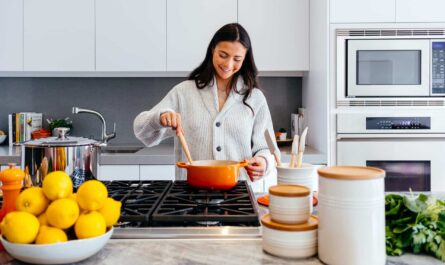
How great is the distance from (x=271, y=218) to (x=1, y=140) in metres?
2.74

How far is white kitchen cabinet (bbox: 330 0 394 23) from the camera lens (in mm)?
2410

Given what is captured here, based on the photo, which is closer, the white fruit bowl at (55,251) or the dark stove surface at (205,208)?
the white fruit bowl at (55,251)

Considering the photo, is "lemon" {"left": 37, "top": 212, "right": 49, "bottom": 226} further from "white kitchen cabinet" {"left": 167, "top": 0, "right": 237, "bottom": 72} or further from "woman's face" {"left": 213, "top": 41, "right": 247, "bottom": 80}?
"white kitchen cabinet" {"left": 167, "top": 0, "right": 237, "bottom": 72}

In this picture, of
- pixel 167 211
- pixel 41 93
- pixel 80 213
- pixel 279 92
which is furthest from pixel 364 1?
pixel 41 93

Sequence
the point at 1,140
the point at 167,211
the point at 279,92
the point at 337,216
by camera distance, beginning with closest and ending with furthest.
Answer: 1. the point at 337,216
2. the point at 167,211
3. the point at 1,140
4. the point at 279,92

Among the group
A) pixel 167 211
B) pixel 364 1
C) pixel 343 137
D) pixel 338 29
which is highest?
pixel 364 1

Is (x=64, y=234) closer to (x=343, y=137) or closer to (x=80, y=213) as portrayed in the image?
(x=80, y=213)

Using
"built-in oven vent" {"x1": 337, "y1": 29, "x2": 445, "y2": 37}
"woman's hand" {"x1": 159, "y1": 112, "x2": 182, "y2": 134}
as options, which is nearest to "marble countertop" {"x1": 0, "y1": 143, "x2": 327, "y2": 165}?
"built-in oven vent" {"x1": 337, "y1": 29, "x2": 445, "y2": 37}

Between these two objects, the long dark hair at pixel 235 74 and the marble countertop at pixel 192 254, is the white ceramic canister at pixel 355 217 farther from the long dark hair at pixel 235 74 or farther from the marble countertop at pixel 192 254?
the long dark hair at pixel 235 74

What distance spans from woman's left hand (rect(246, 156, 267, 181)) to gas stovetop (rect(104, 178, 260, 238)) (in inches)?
9.9

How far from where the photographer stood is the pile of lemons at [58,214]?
76 cm

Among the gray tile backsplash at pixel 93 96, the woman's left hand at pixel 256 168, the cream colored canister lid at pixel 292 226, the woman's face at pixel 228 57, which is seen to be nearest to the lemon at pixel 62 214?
the cream colored canister lid at pixel 292 226

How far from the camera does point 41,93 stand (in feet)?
10.4

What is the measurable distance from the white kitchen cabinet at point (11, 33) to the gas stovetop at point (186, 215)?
6.56ft
